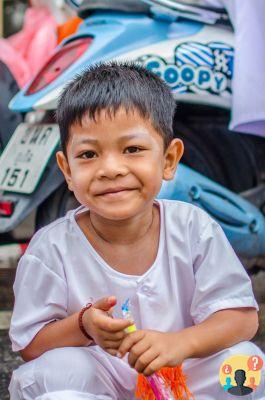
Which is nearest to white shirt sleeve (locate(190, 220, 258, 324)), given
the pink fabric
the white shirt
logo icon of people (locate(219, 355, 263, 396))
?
the white shirt

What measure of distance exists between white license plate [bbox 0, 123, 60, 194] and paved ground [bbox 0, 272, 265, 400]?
365mm

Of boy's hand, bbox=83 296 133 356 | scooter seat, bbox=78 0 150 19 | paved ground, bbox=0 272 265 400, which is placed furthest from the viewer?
scooter seat, bbox=78 0 150 19

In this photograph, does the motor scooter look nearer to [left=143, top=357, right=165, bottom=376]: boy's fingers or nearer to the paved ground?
the paved ground

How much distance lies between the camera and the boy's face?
1.56m

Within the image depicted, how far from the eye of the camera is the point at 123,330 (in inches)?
56.7

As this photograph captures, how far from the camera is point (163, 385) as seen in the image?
1.52 m

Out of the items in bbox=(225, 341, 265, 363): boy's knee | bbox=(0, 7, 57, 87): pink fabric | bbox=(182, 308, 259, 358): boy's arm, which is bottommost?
bbox=(0, 7, 57, 87): pink fabric

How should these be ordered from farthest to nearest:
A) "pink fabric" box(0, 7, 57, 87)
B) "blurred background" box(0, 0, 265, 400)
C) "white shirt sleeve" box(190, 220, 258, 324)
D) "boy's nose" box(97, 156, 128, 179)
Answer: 1. "pink fabric" box(0, 7, 57, 87)
2. "blurred background" box(0, 0, 265, 400)
3. "white shirt sleeve" box(190, 220, 258, 324)
4. "boy's nose" box(97, 156, 128, 179)

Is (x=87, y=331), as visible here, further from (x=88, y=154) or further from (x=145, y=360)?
(x=88, y=154)

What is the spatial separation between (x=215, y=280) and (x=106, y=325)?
0.31 m

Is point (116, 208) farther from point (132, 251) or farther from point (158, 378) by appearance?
point (158, 378)

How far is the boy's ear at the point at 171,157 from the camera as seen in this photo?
170 cm

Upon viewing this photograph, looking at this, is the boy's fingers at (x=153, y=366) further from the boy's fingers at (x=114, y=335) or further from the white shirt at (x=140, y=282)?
the white shirt at (x=140, y=282)

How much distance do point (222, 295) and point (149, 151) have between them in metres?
0.35
